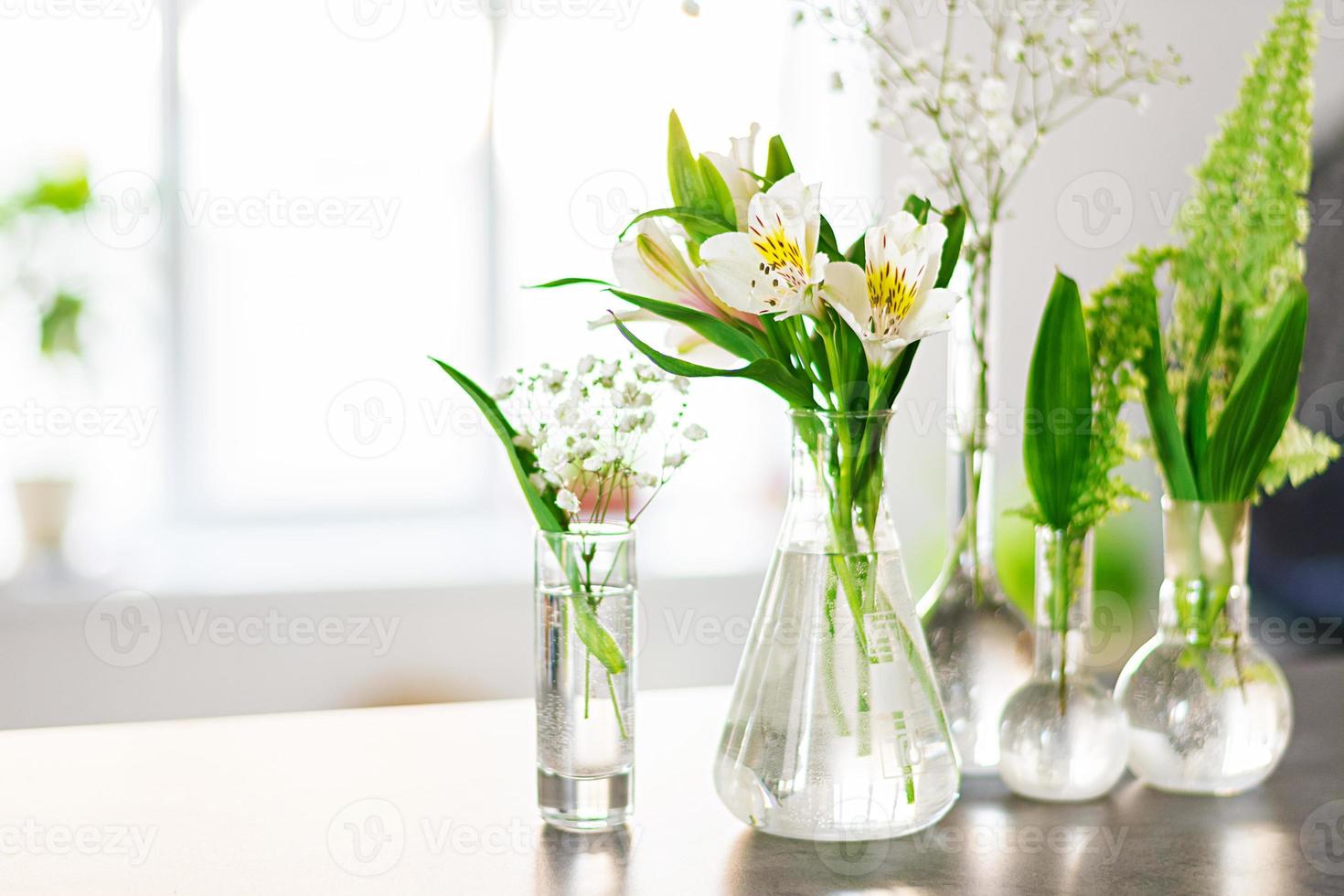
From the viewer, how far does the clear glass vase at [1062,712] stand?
0.84 meters

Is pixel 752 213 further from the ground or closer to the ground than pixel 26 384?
further from the ground

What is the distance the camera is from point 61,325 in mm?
2434

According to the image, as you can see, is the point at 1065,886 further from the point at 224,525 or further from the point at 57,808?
the point at 224,525

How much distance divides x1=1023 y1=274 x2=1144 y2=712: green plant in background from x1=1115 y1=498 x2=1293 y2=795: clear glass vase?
0.21 feet

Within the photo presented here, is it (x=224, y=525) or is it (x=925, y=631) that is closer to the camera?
(x=925, y=631)

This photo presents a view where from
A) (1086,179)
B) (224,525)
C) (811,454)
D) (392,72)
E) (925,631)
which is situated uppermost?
(392,72)

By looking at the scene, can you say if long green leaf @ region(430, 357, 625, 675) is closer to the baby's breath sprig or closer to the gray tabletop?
the baby's breath sprig

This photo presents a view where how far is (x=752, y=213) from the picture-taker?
72 cm

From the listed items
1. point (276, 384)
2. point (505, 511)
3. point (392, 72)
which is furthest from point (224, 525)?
point (392, 72)

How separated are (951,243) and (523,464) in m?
0.31

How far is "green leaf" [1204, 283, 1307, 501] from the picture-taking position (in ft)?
2.84

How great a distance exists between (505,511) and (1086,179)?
150cm

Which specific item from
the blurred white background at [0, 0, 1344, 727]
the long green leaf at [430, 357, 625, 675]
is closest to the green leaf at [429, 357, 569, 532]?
the long green leaf at [430, 357, 625, 675]

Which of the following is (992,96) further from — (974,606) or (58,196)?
(58,196)
